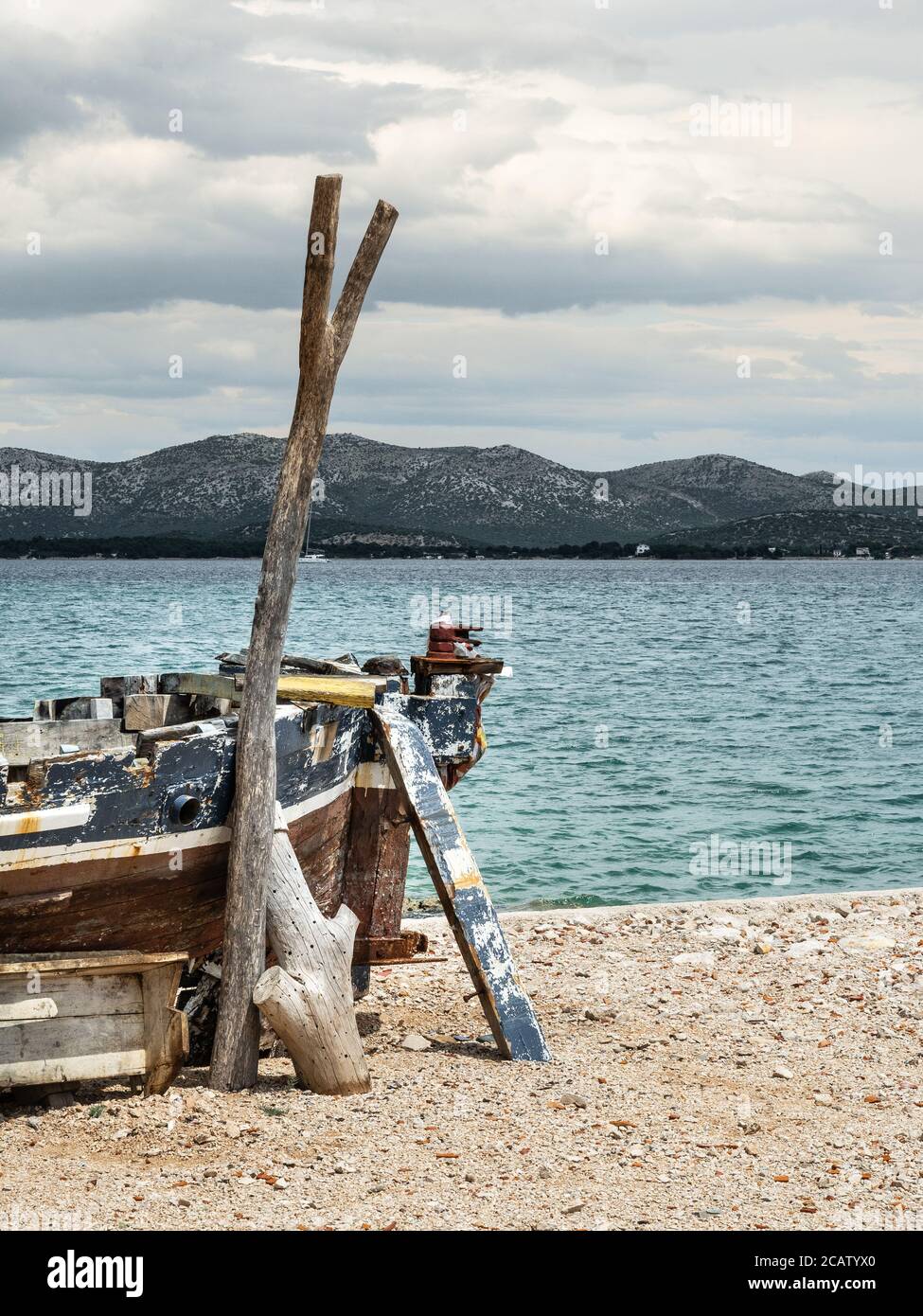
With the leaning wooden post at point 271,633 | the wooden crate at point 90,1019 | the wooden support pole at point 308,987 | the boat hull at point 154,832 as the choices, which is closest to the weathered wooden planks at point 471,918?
the boat hull at point 154,832

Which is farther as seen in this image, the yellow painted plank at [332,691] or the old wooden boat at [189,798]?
the yellow painted plank at [332,691]

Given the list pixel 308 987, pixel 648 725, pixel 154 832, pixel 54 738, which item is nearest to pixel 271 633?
pixel 154 832

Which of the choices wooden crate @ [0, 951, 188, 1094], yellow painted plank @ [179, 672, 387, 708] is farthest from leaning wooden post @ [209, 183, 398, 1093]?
yellow painted plank @ [179, 672, 387, 708]

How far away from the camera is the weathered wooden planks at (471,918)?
8359mm

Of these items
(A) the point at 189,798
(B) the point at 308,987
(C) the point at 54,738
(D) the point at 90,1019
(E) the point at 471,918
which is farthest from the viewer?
(C) the point at 54,738

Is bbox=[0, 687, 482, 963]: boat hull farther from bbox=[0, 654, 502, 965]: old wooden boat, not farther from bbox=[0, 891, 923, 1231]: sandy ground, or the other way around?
bbox=[0, 891, 923, 1231]: sandy ground

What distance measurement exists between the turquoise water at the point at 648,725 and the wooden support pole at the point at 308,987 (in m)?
8.75

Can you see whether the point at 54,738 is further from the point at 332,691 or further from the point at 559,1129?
the point at 559,1129

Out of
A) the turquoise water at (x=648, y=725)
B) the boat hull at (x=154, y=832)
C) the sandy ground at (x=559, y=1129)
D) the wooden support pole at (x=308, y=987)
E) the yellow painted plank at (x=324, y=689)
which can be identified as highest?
the yellow painted plank at (x=324, y=689)

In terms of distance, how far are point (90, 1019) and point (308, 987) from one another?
114 centimetres

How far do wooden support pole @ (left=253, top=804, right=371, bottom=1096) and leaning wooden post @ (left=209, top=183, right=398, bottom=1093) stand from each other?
0.45 feet

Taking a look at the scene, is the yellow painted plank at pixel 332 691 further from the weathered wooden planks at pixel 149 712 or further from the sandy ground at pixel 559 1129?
the sandy ground at pixel 559 1129

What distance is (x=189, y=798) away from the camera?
7.25 metres
